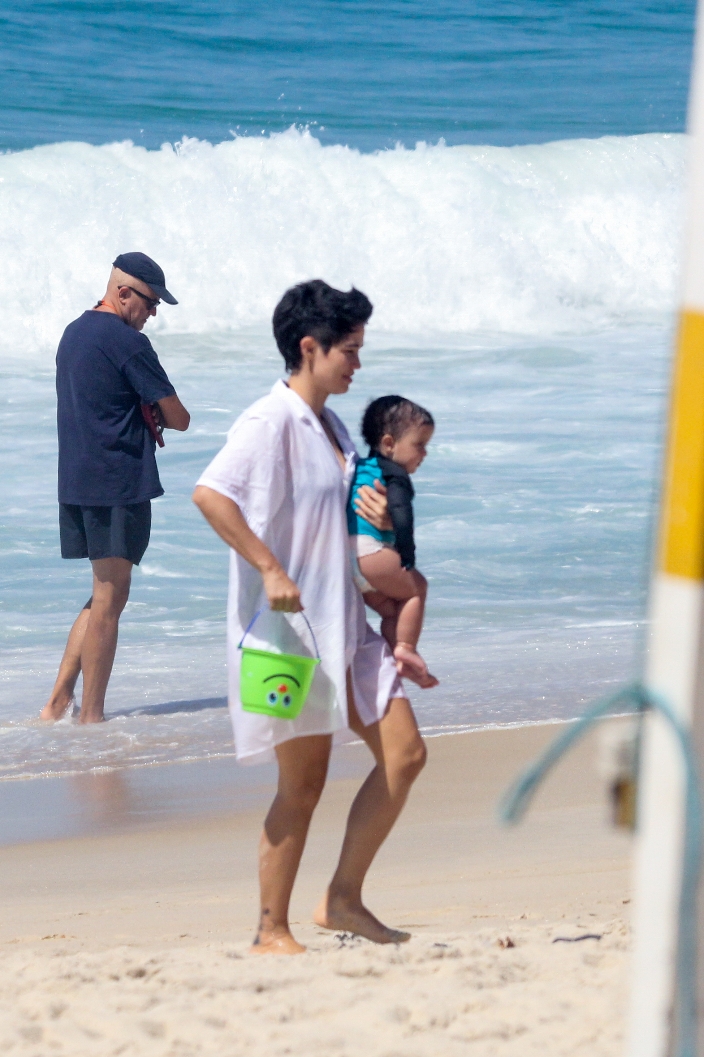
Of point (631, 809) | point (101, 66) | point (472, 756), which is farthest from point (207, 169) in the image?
point (631, 809)

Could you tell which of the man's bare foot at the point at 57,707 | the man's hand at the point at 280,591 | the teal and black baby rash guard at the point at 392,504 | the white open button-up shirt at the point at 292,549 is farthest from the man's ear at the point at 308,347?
the man's bare foot at the point at 57,707

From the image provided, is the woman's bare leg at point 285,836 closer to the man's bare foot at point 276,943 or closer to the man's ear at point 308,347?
the man's bare foot at point 276,943

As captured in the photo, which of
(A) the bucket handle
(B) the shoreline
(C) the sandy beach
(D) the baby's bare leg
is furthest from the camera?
(B) the shoreline

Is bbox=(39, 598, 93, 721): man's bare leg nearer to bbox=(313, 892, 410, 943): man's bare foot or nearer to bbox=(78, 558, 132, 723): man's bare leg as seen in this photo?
bbox=(78, 558, 132, 723): man's bare leg

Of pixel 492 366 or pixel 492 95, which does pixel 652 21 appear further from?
pixel 492 366

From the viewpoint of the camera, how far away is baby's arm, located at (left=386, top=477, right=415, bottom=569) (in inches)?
143

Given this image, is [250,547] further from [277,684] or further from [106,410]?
[106,410]

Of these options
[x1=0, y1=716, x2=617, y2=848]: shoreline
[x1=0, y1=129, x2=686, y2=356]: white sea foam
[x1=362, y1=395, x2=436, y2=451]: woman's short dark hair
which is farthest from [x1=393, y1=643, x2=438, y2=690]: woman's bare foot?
[x1=0, y1=129, x2=686, y2=356]: white sea foam

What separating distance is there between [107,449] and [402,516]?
273 centimetres

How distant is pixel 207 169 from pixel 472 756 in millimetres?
16375

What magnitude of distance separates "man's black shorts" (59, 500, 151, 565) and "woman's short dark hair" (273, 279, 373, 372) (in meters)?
2.50

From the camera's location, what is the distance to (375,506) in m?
3.66

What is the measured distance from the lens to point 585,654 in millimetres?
7125

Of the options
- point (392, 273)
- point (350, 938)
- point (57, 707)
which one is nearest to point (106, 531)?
point (57, 707)
